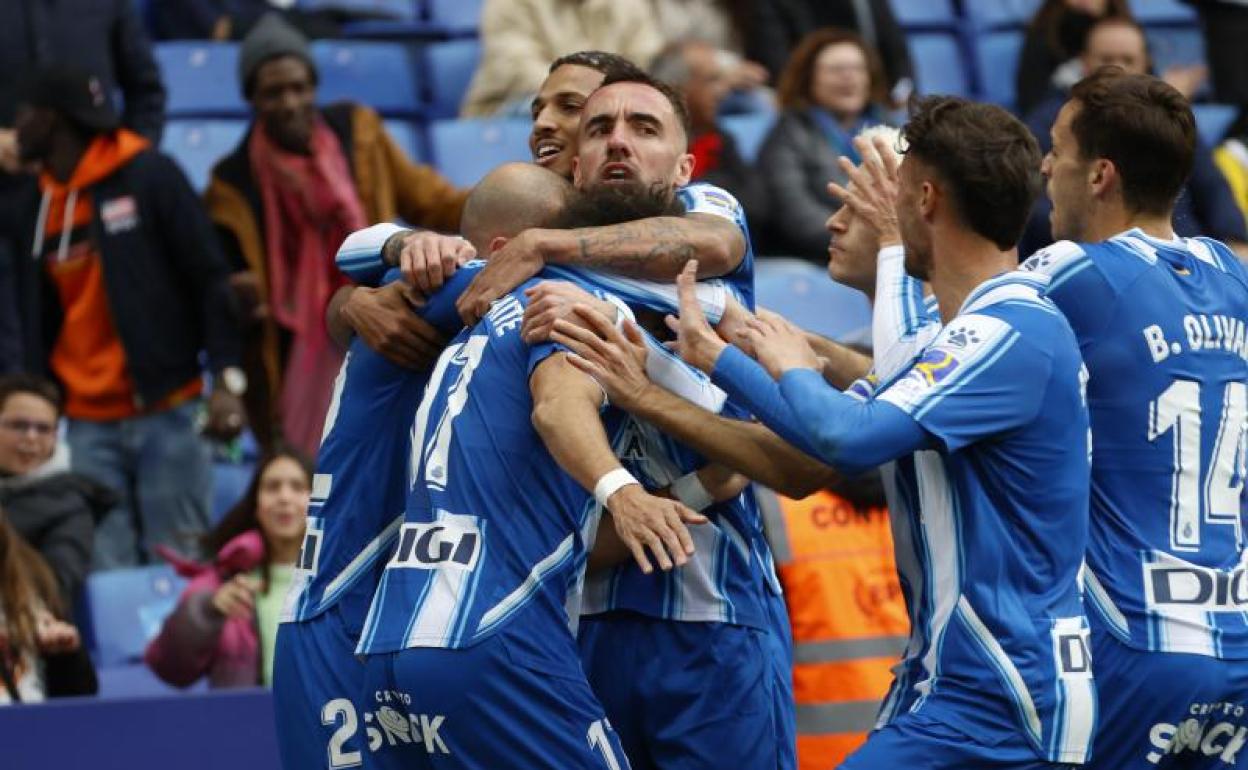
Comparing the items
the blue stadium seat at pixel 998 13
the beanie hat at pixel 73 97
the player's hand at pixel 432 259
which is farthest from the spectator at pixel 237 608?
the blue stadium seat at pixel 998 13

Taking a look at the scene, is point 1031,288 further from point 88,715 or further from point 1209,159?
point 1209,159

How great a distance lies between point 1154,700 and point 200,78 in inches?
330

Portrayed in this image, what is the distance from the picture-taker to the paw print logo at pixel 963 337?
14.4 ft

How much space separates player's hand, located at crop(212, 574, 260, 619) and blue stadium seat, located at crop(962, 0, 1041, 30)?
7.36 meters

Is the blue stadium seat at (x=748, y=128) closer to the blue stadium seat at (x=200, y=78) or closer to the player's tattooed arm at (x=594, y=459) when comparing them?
the blue stadium seat at (x=200, y=78)

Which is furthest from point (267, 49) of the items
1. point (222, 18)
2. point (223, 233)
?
point (222, 18)

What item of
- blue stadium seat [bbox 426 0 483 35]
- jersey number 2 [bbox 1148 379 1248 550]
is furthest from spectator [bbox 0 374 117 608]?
blue stadium seat [bbox 426 0 483 35]

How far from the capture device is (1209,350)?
4.91m

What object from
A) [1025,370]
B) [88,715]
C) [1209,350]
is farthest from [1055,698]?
[88,715]

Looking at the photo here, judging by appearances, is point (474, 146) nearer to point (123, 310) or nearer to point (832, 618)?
point (123, 310)

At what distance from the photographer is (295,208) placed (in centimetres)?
939

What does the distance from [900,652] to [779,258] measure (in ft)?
14.9

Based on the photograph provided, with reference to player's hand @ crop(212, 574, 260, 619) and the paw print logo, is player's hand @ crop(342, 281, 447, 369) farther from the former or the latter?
player's hand @ crop(212, 574, 260, 619)

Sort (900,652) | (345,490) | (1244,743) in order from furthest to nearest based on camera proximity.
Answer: (900,652) < (345,490) < (1244,743)
